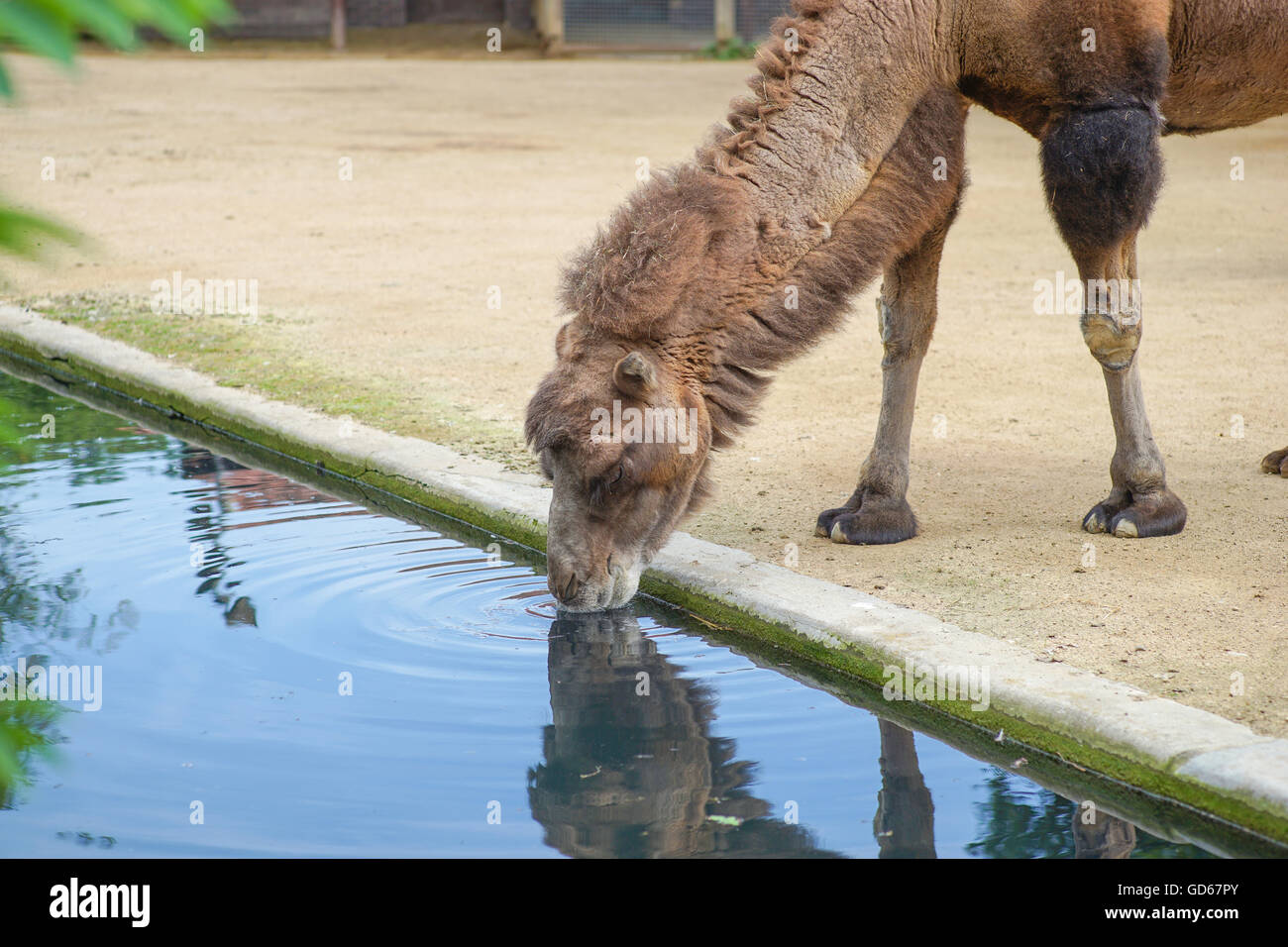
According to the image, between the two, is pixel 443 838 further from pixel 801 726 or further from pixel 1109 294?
pixel 1109 294

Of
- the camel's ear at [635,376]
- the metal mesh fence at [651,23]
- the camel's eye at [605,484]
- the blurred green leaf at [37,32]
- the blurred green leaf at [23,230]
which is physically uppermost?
the metal mesh fence at [651,23]

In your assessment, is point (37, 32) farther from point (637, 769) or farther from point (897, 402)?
point (897, 402)

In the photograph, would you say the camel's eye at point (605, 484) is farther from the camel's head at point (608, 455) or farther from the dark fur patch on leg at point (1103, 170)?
the dark fur patch on leg at point (1103, 170)

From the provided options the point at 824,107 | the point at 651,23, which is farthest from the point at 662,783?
the point at 651,23

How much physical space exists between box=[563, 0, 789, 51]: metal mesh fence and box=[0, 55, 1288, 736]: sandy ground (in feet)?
35.0

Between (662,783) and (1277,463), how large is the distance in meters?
3.69

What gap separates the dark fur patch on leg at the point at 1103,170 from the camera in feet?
16.5

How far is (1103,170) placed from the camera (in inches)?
200

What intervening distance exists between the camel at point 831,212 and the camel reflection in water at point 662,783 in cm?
31

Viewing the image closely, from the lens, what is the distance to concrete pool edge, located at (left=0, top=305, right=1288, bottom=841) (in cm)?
357

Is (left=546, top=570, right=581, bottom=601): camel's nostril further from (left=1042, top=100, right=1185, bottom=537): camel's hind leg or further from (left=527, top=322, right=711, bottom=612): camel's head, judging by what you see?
(left=1042, top=100, right=1185, bottom=537): camel's hind leg

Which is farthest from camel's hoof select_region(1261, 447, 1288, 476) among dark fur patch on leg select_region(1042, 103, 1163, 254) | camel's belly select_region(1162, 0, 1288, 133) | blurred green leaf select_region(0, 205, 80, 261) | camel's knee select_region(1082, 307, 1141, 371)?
blurred green leaf select_region(0, 205, 80, 261)

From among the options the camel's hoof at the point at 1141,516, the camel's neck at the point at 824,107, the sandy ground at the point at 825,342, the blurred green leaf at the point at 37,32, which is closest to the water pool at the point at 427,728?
the sandy ground at the point at 825,342
